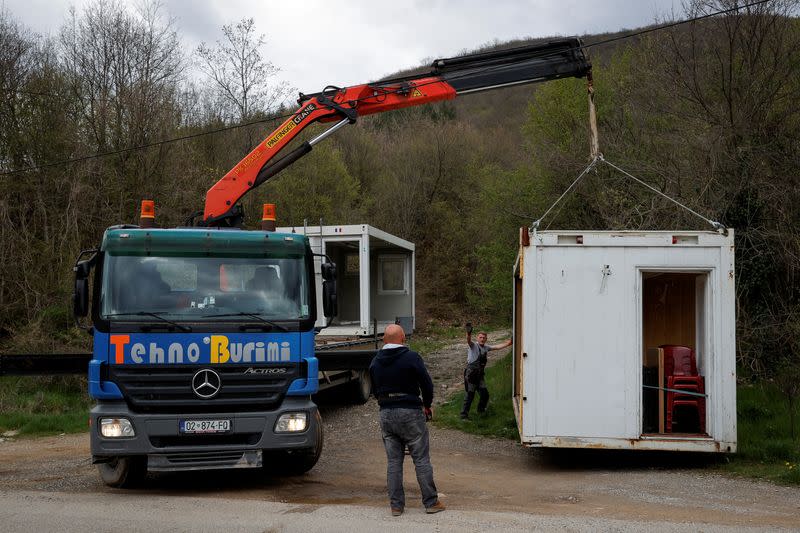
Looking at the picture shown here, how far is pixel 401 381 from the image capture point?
265 inches

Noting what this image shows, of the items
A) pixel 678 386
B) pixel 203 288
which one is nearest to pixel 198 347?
pixel 203 288

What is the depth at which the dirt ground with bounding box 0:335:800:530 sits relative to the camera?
23.2 ft

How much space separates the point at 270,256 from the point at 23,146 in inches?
555

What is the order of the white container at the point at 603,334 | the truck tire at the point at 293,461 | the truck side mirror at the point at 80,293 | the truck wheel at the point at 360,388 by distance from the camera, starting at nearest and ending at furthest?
the truck side mirror at the point at 80,293, the truck tire at the point at 293,461, the white container at the point at 603,334, the truck wheel at the point at 360,388

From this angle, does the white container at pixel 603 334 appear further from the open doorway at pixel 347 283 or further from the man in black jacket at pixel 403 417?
the open doorway at pixel 347 283

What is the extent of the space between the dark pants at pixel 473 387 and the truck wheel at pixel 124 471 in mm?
6170

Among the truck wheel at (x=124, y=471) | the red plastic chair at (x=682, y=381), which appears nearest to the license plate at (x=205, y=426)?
the truck wheel at (x=124, y=471)

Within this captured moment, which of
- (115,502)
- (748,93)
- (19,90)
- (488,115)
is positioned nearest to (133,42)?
(19,90)

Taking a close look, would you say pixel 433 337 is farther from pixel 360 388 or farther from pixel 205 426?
pixel 205 426

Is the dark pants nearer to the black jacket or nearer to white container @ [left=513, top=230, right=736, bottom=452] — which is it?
white container @ [left=513, top=230, right=736, bottom=452]

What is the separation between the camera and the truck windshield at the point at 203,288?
25.0 ft

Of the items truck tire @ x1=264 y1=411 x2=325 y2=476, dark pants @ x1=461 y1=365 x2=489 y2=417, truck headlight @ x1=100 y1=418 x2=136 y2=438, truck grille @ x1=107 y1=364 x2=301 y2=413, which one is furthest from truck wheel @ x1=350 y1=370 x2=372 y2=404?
truck headlight @ x1=100 y1=418 x2=136 y2=438

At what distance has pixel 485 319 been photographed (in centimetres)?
3178

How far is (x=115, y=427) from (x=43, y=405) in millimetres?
8435
